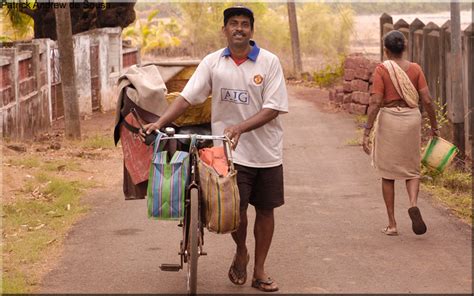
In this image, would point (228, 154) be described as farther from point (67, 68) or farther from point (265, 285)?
point (67, 68)

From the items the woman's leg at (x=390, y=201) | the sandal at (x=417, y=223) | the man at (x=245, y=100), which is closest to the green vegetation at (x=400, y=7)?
the woman's leg at (x=390, y=201)

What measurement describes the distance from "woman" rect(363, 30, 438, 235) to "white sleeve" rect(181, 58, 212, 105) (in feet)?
8.60

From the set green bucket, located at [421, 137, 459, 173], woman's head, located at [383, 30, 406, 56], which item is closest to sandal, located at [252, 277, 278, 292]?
woman's head, located at [383, 30, 406, 56]

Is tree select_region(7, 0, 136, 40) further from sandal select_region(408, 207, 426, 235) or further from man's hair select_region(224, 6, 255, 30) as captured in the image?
man's hair select_region(224, 6, 255, 30)

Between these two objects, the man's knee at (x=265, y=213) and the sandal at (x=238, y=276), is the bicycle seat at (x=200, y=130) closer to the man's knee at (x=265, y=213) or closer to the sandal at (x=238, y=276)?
the man's knee at (x=265, y=213)

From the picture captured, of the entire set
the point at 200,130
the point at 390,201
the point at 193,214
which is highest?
the point at 200,130

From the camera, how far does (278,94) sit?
697 cm

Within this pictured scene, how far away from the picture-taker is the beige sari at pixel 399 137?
932cm

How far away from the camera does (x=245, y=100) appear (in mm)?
6992

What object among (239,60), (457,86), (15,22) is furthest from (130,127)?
(15,22)

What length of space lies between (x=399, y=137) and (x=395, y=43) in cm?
85

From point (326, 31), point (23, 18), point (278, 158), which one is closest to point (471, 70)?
point (278, 158)

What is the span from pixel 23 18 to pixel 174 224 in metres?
17.3

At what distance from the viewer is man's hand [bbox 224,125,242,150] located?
670cm
